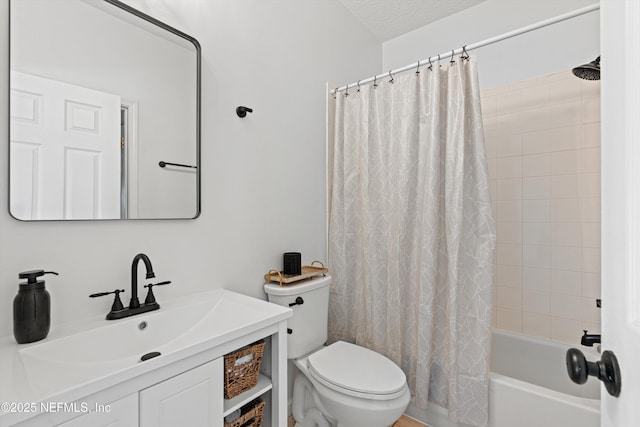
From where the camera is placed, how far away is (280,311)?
1191 millimetres

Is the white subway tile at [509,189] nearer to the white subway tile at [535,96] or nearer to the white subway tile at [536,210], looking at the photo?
the white subway tile at [536,210]

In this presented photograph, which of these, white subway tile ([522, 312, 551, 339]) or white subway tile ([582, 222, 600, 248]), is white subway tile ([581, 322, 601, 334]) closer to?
white subway tile ([522, 312, 551, 339])

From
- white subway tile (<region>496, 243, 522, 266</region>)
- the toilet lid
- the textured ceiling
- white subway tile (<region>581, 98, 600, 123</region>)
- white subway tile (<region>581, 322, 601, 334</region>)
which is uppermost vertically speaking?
the textured ceiling

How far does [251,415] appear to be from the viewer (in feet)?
3.84

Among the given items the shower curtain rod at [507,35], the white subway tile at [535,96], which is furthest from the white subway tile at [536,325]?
the shower curtain rod at [507,35]

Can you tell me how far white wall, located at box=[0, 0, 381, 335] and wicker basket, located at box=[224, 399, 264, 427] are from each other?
0.52m

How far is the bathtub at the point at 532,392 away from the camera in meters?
1.35

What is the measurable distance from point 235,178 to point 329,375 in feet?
3.35

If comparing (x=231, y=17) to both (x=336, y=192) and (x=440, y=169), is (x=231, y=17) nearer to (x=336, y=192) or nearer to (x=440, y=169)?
(x=336, y=192)

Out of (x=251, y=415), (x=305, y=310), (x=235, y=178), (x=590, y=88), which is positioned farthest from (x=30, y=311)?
(x=590, y=88)

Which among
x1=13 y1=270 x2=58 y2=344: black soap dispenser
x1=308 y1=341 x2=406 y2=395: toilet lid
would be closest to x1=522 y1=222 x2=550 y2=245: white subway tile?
x1=308 y1=341 x2=406 y2=395: toilet lid

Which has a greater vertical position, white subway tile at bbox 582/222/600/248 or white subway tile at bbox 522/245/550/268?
white subway tile at bbox 582/222/600/248

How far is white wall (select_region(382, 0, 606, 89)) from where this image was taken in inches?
74.3

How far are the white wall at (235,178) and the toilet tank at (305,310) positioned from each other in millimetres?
153
